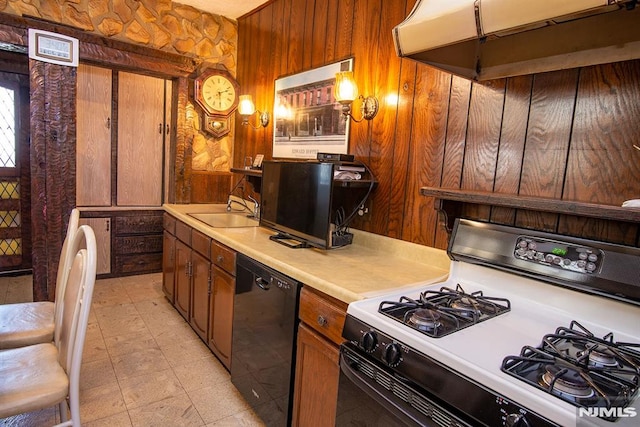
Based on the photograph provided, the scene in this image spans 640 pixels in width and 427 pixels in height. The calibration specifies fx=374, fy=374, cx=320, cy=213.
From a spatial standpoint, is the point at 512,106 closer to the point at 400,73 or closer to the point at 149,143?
the point at 400,73

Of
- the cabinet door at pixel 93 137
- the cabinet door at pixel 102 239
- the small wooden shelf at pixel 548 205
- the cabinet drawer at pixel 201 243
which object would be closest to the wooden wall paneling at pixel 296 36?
the cabinet drawer at pixel 201 243

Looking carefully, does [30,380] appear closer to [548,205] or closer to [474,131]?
[548,205]

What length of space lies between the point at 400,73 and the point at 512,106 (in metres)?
0.69

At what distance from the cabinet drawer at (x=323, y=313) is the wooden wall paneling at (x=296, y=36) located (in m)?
1.93

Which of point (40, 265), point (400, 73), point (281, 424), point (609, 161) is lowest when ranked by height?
point (281, 424)

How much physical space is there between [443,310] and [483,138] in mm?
856

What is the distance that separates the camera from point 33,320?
5.98ft

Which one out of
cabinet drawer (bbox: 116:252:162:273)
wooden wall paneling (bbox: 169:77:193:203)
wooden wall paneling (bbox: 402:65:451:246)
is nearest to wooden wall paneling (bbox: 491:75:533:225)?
wooden wall paneling (bbox: 402:65:451:246)

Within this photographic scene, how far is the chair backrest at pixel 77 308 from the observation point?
1.32m

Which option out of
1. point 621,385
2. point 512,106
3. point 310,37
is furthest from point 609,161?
point 310,37

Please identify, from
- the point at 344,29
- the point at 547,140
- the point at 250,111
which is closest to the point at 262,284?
the point at 547,140

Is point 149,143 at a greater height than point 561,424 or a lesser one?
greater

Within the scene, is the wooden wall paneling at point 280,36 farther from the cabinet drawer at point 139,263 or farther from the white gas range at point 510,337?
the cabinet drawer at point 139,263

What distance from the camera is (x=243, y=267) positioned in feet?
6.60
